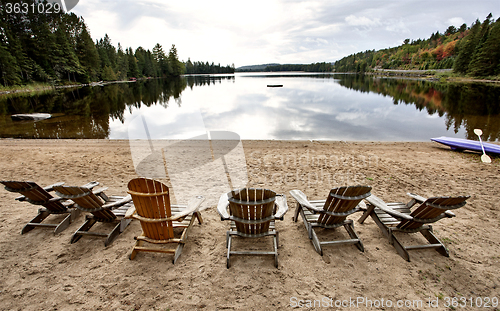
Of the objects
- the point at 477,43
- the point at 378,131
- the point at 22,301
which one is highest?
the point at 477,43

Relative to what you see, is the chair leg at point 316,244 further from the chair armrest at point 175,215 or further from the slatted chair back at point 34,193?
the slatted chair back at point 34,193

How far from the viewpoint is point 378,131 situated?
18016mm

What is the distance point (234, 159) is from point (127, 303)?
632 cm

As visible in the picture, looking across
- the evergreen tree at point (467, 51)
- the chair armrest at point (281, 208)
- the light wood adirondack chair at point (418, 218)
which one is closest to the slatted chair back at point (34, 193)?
the chair armrest at point (281, 208)

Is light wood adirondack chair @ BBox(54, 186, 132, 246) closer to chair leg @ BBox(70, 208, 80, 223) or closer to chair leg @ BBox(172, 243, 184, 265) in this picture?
chair leg @ BBox(70, 208, 80, 223)

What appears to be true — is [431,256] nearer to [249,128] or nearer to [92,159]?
[92,159]

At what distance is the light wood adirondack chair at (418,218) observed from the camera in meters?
3.15

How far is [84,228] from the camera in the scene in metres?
3.81

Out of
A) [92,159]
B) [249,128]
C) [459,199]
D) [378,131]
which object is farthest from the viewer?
[249,128]

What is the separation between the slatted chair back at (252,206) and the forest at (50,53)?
58847 millimetres

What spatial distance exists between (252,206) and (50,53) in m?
73.7

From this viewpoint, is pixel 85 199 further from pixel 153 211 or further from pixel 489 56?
pixel 489 56

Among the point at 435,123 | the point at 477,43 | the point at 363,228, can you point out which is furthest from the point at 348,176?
the point at 477,43

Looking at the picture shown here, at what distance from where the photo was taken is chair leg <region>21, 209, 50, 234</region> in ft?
12.9
